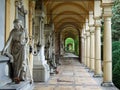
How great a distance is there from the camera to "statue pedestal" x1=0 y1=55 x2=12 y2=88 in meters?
8.10

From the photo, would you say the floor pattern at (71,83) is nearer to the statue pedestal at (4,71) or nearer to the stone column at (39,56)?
the stone column at (39,56)

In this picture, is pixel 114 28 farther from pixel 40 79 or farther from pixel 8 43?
pixel 8 43

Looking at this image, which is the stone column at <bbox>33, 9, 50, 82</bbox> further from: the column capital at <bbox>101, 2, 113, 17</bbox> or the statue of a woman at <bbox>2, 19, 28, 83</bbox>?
the statue of a woman at <bbox>2, 19, 28, 83</bbox>

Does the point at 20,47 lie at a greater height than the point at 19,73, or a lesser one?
greater

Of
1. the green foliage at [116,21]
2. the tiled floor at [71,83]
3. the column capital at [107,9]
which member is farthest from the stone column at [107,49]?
the green foliage at [116,21]

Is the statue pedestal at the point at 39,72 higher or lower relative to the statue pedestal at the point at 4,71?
lower

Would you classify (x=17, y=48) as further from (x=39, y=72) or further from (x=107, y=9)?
(x=39, y=72)

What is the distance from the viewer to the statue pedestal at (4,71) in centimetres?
810

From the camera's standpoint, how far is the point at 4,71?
8.52 metres

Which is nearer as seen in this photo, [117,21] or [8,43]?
[8,43]

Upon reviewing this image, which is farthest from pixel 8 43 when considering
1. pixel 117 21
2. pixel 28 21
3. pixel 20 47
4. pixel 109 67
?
pixel 117 21

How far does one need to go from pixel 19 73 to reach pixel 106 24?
25.5 ft

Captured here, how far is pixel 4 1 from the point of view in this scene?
8891 mm

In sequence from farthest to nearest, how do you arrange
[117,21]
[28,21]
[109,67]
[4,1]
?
[117,21]
[109,67]
[28,21]
[4,1]
